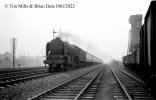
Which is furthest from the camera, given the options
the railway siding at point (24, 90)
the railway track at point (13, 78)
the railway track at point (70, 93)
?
the railway track at point (13, 78)

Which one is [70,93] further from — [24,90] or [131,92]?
[131,92]

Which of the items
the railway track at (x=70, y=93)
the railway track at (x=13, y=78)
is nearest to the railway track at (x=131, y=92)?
the railway track at (x=70, y=93)

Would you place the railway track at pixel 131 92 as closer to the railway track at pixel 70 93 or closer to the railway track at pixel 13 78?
the railway track at pixel 70 93

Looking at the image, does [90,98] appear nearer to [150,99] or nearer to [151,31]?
[150,99]

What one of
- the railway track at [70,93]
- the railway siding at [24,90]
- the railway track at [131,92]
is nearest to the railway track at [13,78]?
the railway siding at [24,90]

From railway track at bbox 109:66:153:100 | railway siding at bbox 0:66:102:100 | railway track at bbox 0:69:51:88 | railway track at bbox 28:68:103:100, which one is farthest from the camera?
railway track at bbox 0:69:51:88

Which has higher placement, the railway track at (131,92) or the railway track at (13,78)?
the railway track at (13,78)

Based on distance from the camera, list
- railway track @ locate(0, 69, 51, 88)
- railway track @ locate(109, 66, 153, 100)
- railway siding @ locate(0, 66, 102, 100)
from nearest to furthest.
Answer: railway track @ locate(109, 66, 153, 100) → railway siding @ locate(0, 66, 102, 100) → railway track @ locate(0, 69, 51, 88)

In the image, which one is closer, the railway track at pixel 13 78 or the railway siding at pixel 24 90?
the railway siding at pixel 24 90

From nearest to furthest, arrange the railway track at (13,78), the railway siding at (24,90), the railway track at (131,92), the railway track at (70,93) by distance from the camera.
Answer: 1. the railway track at (70,93)
2. the railway track at (131,92)
3. the railway siding at (24,90)
4. the railway track at (13,78)

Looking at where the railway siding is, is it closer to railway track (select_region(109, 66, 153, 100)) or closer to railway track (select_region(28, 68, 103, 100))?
railway track (select_region(28, 68, 103, 100))

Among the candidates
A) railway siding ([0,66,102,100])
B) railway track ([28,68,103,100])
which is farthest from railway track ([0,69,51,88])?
railway track ([28,68,103,100])

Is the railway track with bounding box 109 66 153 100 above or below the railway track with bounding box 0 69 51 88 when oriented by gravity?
below

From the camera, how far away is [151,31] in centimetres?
792
